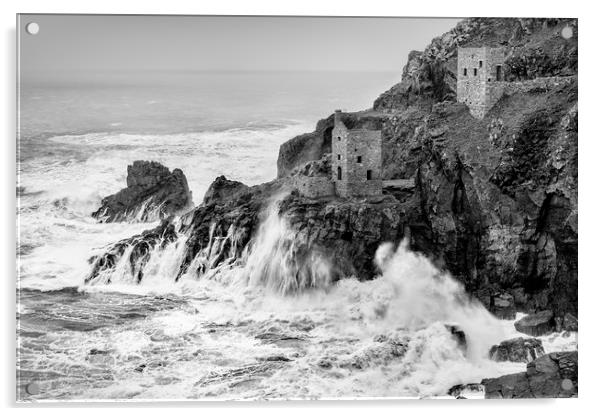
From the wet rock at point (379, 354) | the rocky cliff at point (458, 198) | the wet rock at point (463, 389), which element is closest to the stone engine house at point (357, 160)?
the rocky cliff at point (458, 198)

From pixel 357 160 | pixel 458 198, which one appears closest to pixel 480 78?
pixel 458 198

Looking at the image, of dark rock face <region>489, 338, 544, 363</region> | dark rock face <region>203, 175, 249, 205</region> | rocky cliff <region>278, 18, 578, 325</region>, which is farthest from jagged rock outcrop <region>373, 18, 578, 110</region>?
dark rock face <region>489, 338, 544, 363</region>

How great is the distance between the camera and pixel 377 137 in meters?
11.9

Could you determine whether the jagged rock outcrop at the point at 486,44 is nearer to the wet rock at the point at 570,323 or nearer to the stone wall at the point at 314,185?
the stone wall at the point at 314,185

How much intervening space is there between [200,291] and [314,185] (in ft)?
5.69

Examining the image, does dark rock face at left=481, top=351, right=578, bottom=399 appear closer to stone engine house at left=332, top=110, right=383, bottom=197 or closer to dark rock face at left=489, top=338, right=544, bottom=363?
dark rock face at left=489, top=338, right=544, bottom=363

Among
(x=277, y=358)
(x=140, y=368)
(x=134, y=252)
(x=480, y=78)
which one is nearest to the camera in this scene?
(x=140, y=368)

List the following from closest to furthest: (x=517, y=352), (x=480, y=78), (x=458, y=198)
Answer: (x=517, y=352)
(x=458, y=198)
(x=480, y=78)

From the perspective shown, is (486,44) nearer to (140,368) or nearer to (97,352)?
(140,368)

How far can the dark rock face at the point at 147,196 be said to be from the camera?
11688mm

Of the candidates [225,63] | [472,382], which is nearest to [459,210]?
[472,382]

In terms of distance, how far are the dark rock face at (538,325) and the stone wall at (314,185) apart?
101 inches

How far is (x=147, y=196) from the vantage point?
11797 millimetres

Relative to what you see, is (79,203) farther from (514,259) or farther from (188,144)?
(514,259)
